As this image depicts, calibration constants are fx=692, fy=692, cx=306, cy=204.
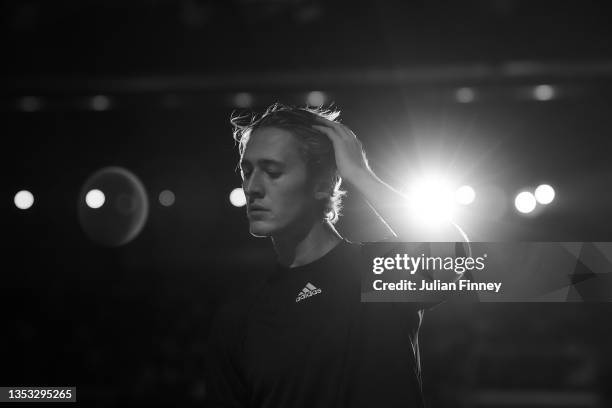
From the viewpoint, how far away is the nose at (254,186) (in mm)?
2387

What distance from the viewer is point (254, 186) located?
94.5 inches

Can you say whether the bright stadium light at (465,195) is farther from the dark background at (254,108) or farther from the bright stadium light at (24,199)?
the bright stadium light at (24,199)

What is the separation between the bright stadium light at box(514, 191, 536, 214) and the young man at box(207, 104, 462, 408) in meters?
3.64

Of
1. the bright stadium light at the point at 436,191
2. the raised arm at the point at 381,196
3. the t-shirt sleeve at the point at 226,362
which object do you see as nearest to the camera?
the raised arm at the point at 381,196

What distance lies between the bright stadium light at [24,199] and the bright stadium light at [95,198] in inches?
24.6

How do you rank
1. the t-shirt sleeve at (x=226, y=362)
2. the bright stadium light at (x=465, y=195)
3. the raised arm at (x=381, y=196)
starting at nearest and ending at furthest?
the raised arm at (x=381, y=196) < the t-shirt sleeve at (x=226, y=362) < the bright stadium light at (x=465, y=195)

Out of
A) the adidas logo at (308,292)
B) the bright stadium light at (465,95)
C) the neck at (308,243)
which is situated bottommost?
the adidas logo at (308,292)

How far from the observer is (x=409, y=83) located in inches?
216

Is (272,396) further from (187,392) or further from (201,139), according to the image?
(187,392)

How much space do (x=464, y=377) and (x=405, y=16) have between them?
529cm

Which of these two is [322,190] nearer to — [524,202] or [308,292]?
[308,292]

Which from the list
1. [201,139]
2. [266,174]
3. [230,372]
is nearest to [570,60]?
[201,139]

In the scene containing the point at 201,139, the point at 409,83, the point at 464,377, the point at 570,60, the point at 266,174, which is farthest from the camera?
the point at 464,377

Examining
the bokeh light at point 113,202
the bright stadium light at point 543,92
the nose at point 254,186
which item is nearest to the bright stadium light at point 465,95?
the bright stadium light at point 543,92
